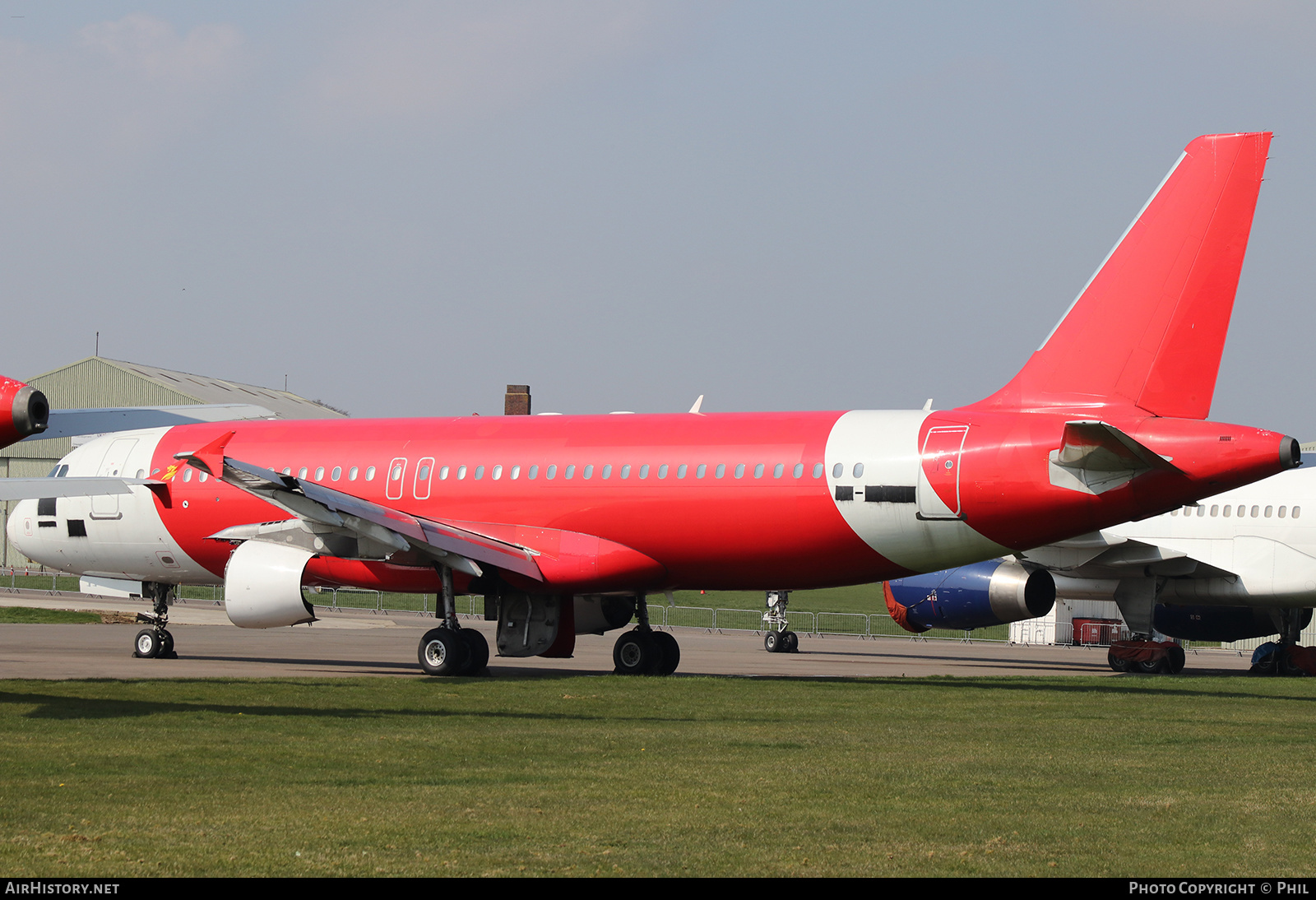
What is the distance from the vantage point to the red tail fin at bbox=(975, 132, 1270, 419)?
19.5m

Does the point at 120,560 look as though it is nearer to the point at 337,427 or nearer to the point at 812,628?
the point at 337,427

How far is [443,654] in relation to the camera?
21.8 m

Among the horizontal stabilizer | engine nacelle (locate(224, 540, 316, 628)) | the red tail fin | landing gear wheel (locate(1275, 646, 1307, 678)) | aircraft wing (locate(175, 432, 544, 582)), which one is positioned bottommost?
landing gear wheel (locate(1275, 646, 1307, 678))

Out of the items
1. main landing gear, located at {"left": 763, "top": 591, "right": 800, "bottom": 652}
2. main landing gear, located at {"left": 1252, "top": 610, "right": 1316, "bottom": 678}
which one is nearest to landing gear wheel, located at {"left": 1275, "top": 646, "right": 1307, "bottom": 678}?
main landing gear, located at {"left": 1252, "top": 610, "right": 1316, "bottom": 678}

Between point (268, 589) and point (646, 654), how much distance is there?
20.0ft

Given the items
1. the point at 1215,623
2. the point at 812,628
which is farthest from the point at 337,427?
the point at 812,628

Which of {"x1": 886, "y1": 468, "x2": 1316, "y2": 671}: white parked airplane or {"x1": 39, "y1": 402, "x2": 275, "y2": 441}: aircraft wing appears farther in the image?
{"x1": 39, "y1": 402, "x2": 275, "y2": 441}: aircraft wing

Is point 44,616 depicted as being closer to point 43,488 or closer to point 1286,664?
point 43,488

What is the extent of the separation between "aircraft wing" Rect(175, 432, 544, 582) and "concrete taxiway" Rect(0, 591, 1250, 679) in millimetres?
2404

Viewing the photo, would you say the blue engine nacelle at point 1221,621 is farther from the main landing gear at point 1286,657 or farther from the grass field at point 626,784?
the grass field at point 626,784

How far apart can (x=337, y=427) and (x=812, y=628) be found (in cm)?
2714

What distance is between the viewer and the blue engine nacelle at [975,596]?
94.8ft

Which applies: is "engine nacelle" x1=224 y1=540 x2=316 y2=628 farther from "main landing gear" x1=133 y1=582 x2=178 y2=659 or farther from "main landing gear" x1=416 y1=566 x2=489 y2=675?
"main landing gear" x1=133 y1=582 x2=178 y2=659

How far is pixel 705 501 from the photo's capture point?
21359 mm
